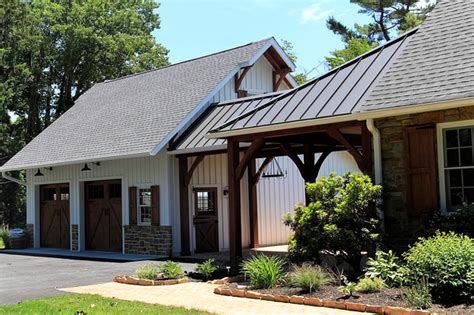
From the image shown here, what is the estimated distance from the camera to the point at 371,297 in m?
8.81

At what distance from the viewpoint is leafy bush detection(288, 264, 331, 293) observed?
31.8 feet

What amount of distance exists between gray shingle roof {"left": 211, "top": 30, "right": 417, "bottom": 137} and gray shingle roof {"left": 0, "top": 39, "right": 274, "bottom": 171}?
5.35m

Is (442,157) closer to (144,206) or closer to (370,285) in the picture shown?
(370,285)

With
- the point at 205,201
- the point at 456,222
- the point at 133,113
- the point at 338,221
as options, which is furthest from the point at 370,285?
the point at 133,113

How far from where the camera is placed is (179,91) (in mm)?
20609

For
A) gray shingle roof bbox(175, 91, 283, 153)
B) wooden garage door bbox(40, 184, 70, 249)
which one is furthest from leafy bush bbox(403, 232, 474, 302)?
wooden garage door bbox(40, 184, 70, 249)

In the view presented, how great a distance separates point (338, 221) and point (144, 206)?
9.78 metres

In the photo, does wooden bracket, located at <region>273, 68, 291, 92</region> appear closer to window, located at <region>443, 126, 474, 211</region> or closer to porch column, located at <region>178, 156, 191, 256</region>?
porch column, located at <region>178, 156, 191, 256</region>

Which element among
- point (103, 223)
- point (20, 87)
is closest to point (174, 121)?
point (103, 223)

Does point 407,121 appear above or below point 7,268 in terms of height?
above

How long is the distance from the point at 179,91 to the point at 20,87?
1873cm

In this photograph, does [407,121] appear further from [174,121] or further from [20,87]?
[20,87]

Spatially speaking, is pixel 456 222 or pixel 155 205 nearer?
pixel 456 222

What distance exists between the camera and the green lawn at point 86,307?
8875 millimetres
